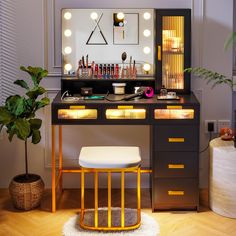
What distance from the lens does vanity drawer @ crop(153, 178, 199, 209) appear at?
3.84 metres

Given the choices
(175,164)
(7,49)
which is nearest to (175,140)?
(175,164)

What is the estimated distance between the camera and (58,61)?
166 inches

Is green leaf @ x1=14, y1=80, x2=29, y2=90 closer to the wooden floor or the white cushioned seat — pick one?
the white cushioned seat

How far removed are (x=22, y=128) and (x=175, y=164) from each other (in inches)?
42.5

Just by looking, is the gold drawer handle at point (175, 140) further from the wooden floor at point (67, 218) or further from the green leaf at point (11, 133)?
the green leaf at point (11, 133)

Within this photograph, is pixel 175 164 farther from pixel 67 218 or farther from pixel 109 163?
pixel 67 218

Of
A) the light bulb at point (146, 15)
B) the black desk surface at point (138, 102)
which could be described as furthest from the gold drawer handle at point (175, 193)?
the light bulb at point (146, 15)

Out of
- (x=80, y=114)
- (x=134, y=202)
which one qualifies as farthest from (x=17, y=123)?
(x=134, y=202)

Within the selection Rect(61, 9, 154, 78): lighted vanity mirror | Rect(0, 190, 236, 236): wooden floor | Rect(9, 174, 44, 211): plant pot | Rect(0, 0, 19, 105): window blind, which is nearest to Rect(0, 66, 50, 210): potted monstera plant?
Rect(9, 174, 44, 211): plant pot

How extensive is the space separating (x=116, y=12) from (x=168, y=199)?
4.72 feet

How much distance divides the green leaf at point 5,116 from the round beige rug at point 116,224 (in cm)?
80

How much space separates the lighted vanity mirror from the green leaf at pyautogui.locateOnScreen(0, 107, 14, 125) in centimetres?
61

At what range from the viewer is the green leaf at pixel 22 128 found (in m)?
3.70

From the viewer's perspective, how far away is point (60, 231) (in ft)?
11.7
